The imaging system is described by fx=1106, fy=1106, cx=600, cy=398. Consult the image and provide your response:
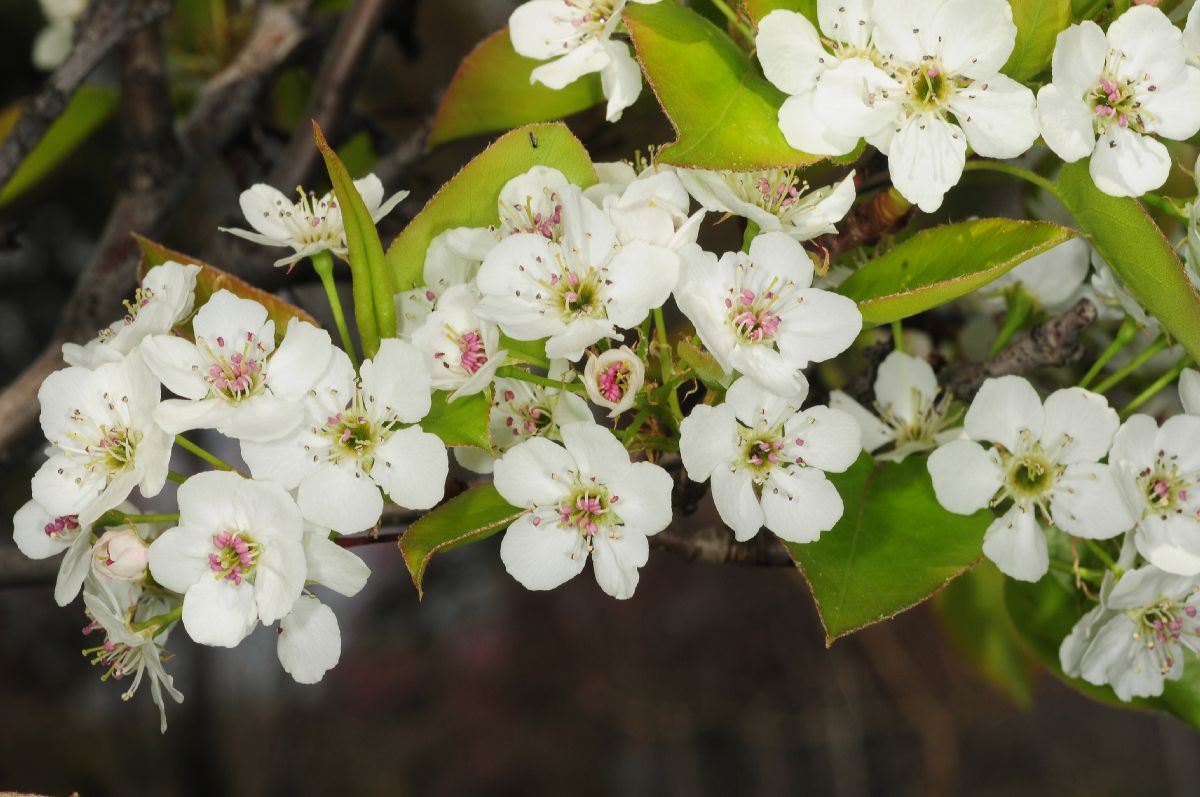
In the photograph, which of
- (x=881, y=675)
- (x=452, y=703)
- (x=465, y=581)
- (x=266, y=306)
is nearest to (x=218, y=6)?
(x=266, y=306)

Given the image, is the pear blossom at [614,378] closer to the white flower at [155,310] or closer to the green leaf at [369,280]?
the green leaf at [369,280]

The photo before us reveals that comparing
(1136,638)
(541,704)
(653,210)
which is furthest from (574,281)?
(541,704)

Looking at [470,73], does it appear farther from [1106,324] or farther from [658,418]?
[1106,324]

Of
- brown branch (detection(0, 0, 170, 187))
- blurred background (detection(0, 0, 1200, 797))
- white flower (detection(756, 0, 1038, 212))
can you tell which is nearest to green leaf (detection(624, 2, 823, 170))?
white flower (detection(756, 0, 1038, 212))

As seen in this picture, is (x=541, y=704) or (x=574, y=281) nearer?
(x=574, y=281)

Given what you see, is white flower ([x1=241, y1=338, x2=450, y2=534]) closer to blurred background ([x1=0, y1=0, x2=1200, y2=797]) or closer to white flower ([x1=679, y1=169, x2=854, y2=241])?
white flower ([x1=679, y1=169, x2=854, y2=241])

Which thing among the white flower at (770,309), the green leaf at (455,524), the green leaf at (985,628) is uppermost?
the white flower at (770,309)

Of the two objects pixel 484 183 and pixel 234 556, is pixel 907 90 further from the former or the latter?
pixel 234 556

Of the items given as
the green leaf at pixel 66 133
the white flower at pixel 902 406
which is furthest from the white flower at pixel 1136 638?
the green leaf at pixel 66 133
